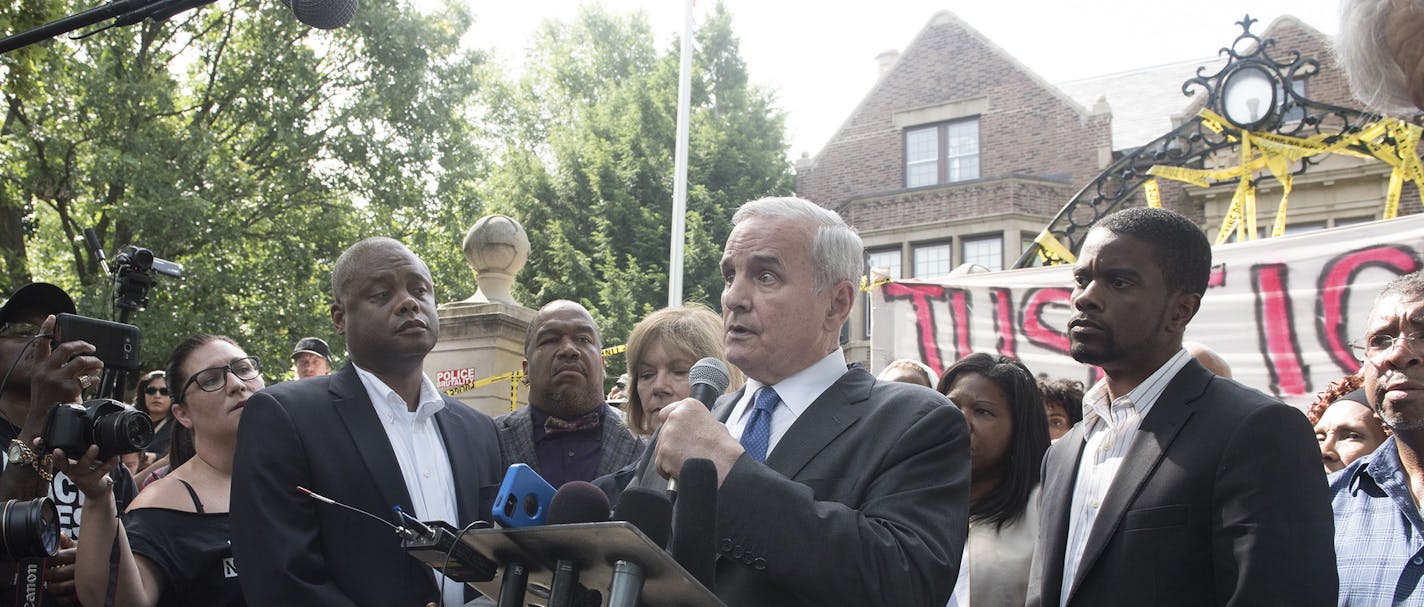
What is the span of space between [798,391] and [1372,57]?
1683 millimetres

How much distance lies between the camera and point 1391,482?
354 centimetres

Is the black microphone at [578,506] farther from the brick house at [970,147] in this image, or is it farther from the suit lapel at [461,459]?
the brick house at [970,147]

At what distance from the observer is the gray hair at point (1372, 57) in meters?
1.81

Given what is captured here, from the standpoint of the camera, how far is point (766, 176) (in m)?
30.3

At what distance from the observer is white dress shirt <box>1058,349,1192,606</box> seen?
344 centimetres

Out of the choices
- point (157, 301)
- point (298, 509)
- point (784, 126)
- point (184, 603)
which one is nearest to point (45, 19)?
point (184, 603)

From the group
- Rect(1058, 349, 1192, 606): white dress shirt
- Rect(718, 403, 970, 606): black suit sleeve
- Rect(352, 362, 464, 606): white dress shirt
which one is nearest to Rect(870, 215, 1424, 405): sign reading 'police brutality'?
Rect(1058, 349, 1192, 606): white dress shirt

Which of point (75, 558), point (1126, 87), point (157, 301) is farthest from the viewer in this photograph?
point (1126, 87)

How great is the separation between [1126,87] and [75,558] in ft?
94.3

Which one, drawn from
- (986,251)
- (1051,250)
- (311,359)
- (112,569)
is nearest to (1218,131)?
(1051,250)

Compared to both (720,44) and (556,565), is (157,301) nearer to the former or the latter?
(720,44)

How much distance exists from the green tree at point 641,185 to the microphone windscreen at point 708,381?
2358 cm

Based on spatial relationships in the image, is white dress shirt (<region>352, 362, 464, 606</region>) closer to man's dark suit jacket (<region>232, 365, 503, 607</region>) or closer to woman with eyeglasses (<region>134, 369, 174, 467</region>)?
man's dark suit jacket (<region>232, 365, 503, 607</region>)

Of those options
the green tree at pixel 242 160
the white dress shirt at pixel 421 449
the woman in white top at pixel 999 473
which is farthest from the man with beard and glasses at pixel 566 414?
the green tree at pixel 242 160
